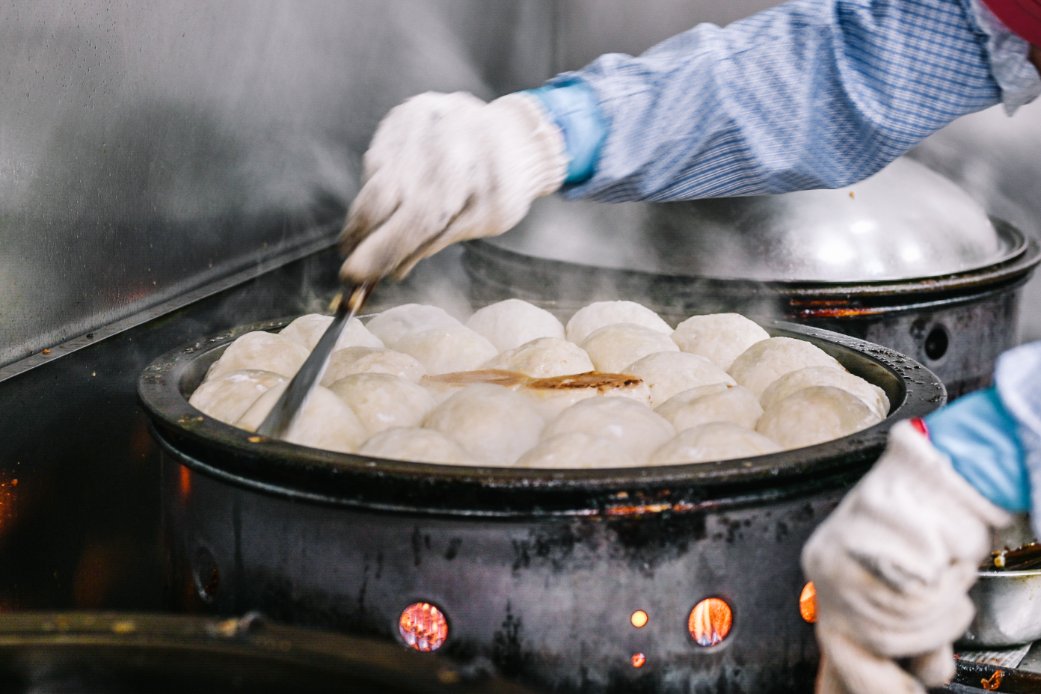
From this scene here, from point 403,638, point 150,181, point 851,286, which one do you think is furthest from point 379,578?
point 851,286

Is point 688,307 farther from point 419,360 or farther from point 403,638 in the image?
point 403,638

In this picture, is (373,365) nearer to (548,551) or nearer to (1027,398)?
(548,551)

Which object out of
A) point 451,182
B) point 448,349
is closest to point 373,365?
point 448,349

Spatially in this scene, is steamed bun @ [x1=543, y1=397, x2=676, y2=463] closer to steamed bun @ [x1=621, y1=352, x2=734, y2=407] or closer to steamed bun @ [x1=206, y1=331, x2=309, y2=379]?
steamed bun @ [x1=621, y1=352, x2=734, y2=407]

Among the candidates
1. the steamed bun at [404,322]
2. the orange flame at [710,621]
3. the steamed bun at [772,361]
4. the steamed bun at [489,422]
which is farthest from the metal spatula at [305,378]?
the steamed bun at [772,361]

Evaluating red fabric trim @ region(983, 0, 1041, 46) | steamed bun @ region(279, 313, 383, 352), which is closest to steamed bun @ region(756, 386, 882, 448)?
red fabric trim @ region(983, 0, 1041, 46)

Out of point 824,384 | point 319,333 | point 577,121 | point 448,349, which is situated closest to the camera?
point 577,121

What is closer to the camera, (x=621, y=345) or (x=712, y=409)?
(x=712, y=409)
